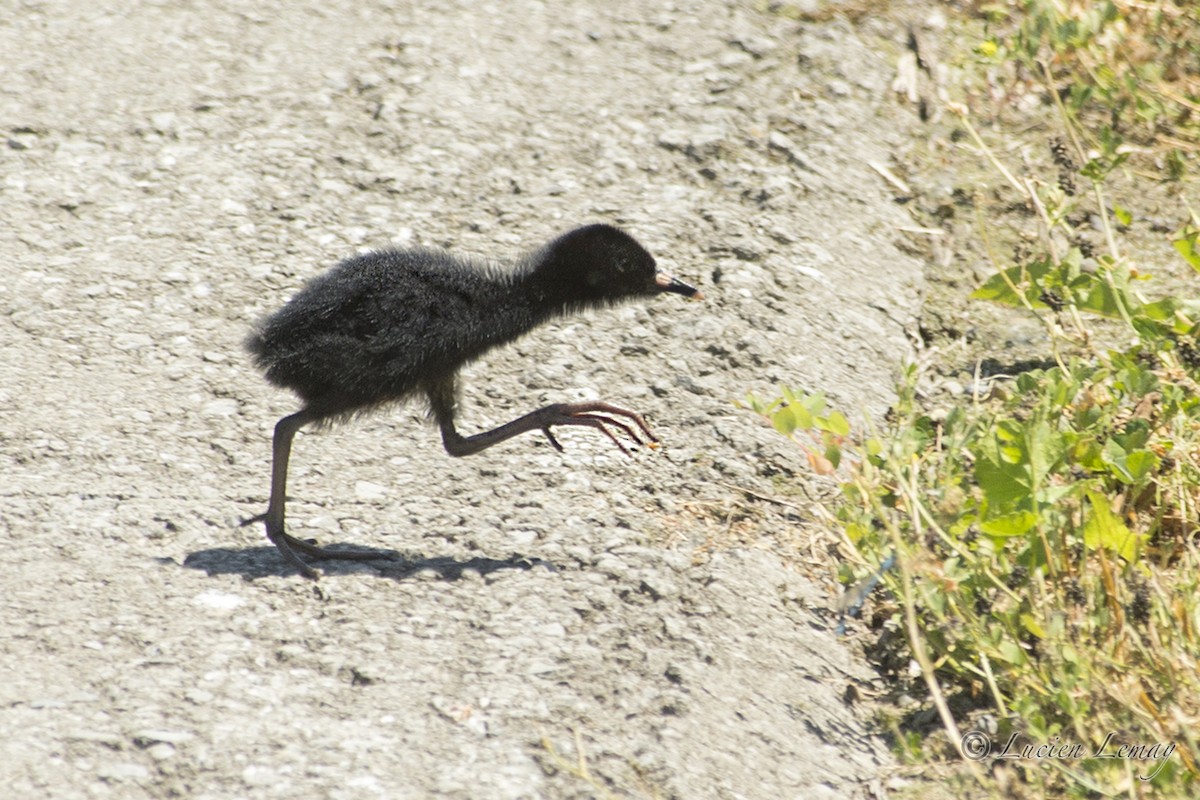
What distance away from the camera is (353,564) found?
13.7 ft

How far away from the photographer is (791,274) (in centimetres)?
564

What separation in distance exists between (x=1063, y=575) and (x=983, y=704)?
0.43 m

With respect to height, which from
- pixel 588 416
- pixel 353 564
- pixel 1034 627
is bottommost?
pixel 353 564

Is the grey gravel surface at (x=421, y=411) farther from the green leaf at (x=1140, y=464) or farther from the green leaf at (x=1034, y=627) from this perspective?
the green leaf at (x=1140, y=464)

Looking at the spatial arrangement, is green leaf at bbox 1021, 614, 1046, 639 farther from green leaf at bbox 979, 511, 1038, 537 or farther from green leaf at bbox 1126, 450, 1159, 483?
green leaf at bbox 1126, 450, 1159, 483

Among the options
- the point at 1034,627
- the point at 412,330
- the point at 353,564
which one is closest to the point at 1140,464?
the point at 1034,627

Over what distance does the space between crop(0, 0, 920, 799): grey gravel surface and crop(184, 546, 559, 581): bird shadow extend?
17mm

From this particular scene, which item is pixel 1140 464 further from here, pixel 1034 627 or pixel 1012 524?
pixel 1034 627

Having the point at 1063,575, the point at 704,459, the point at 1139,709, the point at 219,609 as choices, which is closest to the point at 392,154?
the point at 704,459

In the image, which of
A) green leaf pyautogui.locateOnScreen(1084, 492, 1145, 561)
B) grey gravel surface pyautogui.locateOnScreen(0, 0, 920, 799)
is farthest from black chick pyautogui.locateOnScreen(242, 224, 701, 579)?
green leaf pyautogui.locateOnScreen(1084, 492, 1145, 561)

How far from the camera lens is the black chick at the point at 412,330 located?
4.20 meters

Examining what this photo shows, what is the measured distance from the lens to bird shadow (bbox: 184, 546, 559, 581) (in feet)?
13.4

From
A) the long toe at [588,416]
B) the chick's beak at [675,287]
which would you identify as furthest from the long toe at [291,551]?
the chick's beak at [675,287]

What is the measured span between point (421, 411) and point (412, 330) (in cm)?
80
